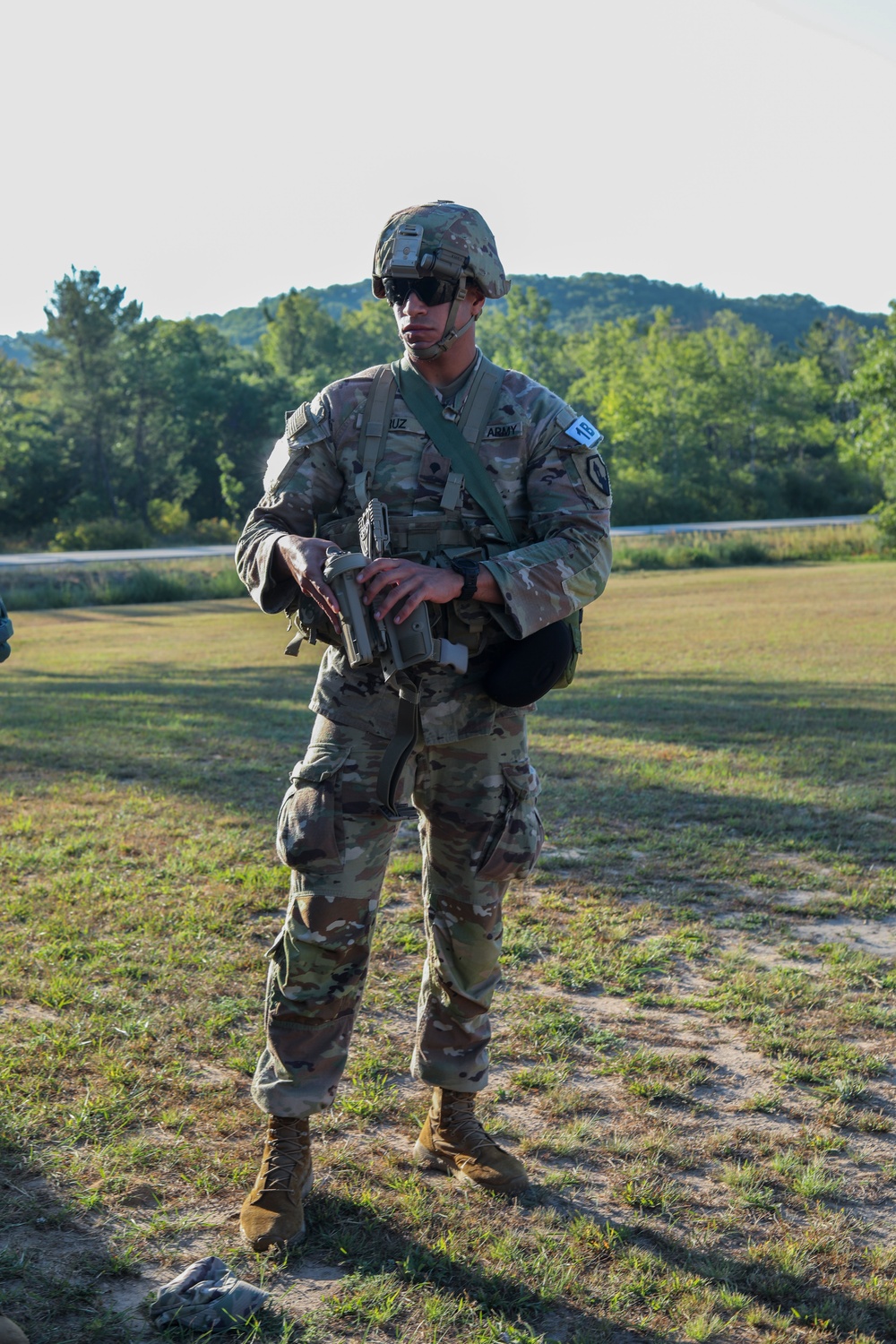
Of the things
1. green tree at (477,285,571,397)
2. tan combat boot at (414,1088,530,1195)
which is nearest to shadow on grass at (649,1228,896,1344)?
tan combat boot at (414,1088,530,1195)

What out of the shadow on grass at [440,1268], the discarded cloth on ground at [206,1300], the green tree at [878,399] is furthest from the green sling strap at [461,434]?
the green tree at [878,399]

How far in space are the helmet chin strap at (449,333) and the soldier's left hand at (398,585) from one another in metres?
0.61

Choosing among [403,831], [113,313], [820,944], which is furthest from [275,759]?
[113,313]

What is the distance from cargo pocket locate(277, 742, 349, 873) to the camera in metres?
3.01

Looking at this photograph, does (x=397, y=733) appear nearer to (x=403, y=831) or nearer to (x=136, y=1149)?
(x=136, y=1149)

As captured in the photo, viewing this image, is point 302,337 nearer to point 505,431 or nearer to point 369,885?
point 505,431

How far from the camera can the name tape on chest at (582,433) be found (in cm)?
312

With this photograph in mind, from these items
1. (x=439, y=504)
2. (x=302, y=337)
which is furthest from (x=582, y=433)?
(x=302, y=337)

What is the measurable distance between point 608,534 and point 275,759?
580cm

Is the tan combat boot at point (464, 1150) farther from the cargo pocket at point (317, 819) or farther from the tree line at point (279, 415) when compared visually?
the tree line at point (279, 415)

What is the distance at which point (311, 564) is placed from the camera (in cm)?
291

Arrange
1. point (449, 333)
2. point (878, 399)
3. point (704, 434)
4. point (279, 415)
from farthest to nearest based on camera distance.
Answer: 1. point (704, 434)
2. point (279, 415)
3. point (878, 399)
4. point (449, 333)

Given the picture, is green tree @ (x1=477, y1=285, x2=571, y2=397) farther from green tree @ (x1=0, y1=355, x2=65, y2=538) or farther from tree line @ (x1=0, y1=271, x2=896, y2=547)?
green tree @ (x1=0, y1=355, x2=65, y2=538)

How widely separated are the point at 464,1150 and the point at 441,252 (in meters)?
2.41
